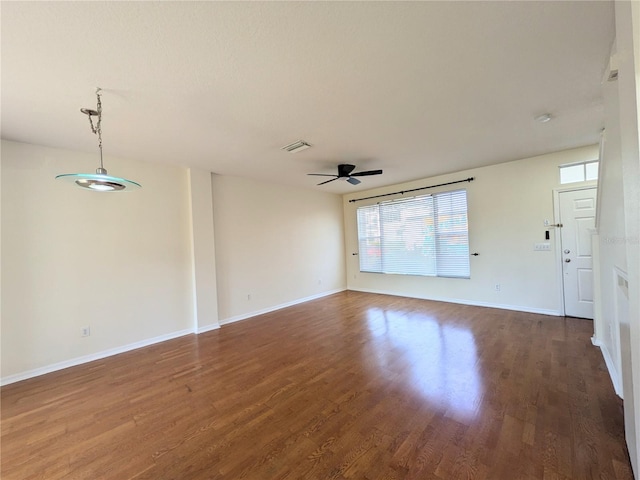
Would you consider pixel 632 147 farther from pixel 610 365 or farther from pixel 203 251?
pixel 203 251

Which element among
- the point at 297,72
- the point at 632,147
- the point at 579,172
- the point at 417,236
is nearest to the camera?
the point at 632,147

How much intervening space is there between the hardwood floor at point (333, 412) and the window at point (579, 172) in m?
2.22

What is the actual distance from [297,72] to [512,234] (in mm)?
4512

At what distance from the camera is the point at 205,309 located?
4.20m

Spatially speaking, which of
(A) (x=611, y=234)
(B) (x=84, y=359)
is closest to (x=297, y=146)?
(A) (x=611, y=234)

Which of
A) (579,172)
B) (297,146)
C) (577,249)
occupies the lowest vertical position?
(577,249)

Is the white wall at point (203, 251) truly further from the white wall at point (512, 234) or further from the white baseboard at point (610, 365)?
the white baseboard at point (610, 365)

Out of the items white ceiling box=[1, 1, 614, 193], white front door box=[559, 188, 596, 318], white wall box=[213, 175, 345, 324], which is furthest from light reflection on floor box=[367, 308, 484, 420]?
white ceiling box=[1, 1, 614, 193]

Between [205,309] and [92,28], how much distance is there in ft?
12.1

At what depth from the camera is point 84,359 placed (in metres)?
3.19

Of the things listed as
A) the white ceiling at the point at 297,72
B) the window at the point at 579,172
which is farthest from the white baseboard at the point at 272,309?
the window at the point at 579,172

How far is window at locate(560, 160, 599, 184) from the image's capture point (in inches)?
148

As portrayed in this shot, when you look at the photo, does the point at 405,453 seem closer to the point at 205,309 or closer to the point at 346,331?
the point at 346,331

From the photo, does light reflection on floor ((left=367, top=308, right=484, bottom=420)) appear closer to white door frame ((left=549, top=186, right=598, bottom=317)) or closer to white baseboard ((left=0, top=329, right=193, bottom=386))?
white door frame ((left=549, top=186, right=598, bottom=317))
